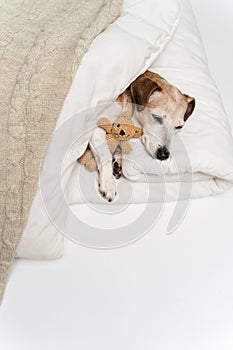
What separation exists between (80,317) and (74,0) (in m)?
0.99

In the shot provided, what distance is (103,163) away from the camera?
56.1 inches

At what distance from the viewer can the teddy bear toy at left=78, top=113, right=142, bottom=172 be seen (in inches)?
56.9

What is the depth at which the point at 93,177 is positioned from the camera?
144 centimetres

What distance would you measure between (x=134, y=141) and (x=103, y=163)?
0.41 ft

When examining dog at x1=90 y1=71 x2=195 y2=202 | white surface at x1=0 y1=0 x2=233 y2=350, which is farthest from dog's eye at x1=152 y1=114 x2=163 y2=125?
white surface at x1=0 y1=0 x2=233 y2=350

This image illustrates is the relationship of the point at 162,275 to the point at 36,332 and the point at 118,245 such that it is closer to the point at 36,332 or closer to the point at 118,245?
the point at 118,245

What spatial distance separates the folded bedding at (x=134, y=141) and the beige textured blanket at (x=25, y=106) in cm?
3

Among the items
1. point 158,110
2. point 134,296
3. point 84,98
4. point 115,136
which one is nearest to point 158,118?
point 158,110

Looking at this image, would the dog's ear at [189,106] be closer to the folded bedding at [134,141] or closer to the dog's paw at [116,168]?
the folded bedding at [134,141]

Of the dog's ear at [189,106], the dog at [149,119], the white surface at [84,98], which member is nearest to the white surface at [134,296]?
the white surface at [84,98]

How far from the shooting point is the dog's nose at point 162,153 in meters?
1.44

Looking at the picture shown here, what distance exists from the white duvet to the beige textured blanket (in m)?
0.03

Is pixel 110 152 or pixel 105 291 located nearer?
pixel 105 291

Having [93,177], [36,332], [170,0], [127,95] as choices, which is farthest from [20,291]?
[170,0]
